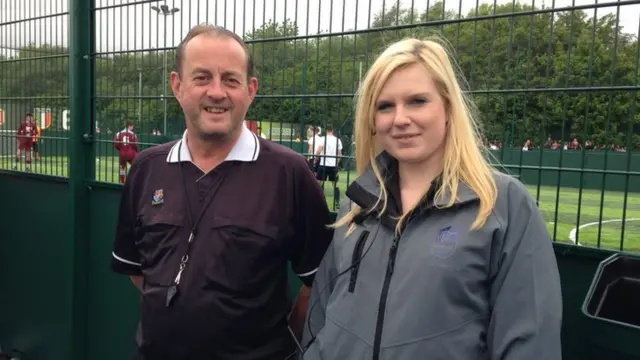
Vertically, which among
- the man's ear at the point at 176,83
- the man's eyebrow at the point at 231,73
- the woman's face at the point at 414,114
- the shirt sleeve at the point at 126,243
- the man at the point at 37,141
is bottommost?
the shirt sleeve at the point at 126,243

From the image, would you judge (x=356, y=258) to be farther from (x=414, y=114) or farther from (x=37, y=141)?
(x=37, y=141)

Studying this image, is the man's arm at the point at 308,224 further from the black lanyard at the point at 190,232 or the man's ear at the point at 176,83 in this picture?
the man's ear at the point at 176,83

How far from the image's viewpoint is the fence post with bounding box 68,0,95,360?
160 inches

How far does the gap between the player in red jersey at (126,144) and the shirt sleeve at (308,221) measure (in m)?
1.90

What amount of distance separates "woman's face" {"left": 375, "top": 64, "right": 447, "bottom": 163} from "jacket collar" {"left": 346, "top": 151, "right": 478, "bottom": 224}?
108 mm

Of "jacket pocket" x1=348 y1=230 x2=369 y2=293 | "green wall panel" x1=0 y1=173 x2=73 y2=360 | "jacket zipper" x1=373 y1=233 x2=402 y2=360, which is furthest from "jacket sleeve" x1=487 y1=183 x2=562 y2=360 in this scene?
"green wall panel" x1=0 y1=173 x2=73 y2=360

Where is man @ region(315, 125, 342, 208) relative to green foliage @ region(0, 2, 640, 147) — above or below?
below

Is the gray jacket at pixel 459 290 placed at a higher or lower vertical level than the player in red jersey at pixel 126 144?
lower

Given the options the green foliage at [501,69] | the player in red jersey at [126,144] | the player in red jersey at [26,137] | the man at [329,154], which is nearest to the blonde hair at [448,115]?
the green foliage at [501,69]

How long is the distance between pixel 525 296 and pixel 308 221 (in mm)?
1061

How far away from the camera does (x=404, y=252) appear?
1613mm

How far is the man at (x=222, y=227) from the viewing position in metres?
2.24

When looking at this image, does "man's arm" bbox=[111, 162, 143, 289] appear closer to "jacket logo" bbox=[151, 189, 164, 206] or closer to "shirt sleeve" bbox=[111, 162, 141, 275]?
"shirt sleeve" bbox=[111, 162, 141, 275]

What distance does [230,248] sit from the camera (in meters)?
2.25
